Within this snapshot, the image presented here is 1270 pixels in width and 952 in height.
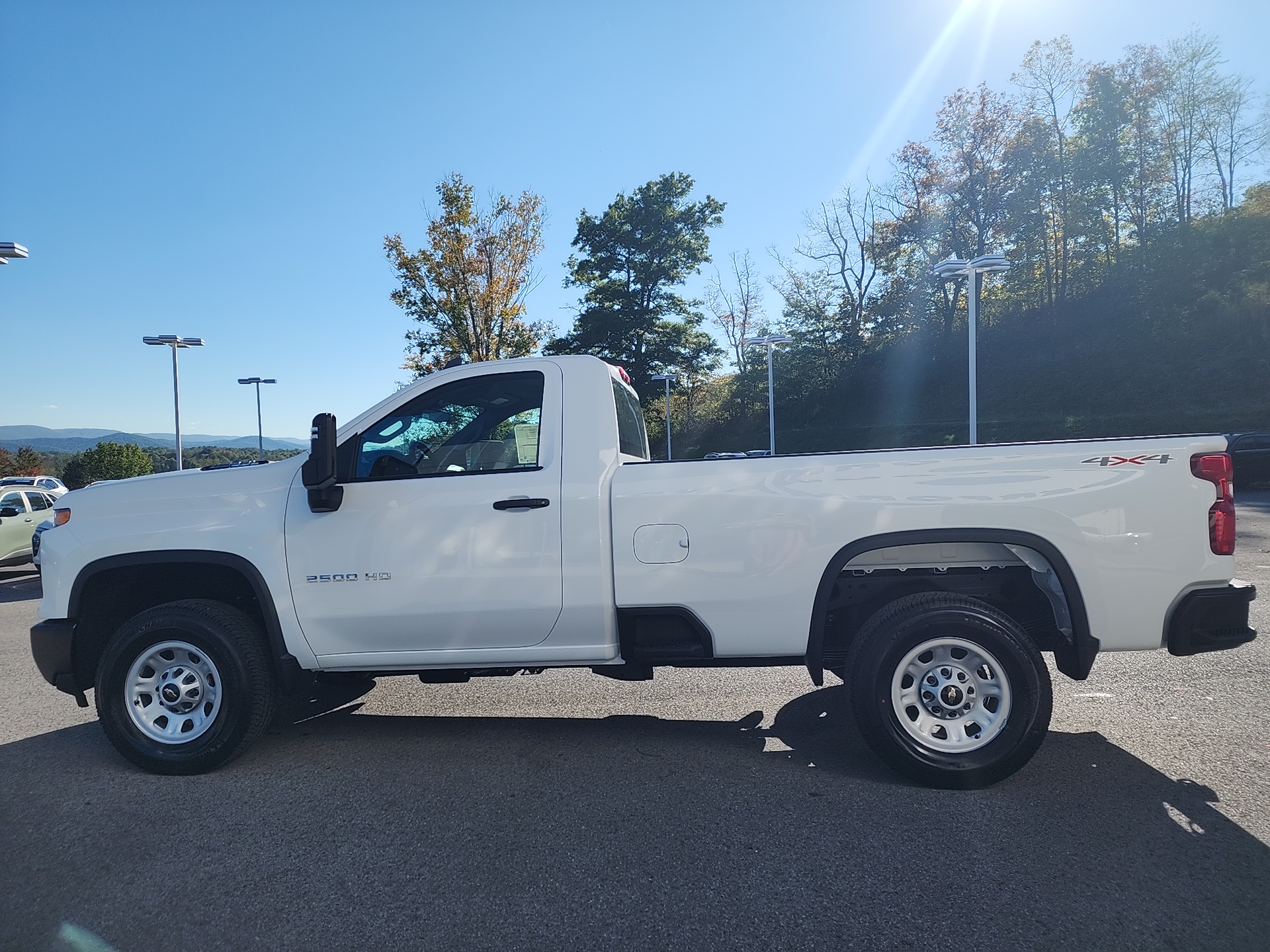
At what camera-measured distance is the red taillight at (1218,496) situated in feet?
11.9

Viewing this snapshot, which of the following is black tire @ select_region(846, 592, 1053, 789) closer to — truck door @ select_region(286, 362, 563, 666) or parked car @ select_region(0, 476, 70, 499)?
truck door @ select_region(286, 362, 563, 666)

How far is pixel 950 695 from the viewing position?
376 centimetres

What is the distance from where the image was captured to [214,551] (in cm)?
409

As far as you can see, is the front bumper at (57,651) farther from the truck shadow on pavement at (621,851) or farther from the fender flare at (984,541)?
the fender flare at (984,541)

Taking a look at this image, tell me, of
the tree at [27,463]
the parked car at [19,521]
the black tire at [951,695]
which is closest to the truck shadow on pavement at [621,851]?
the black tire at [951,695]

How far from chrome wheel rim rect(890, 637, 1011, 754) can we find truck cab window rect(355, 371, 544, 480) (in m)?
2.15

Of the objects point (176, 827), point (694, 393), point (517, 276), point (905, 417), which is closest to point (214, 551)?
point (176, 827)

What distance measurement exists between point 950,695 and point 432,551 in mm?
2643

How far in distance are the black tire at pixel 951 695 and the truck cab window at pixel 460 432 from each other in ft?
6.48

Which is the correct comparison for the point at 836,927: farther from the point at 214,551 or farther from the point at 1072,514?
the point at 214,551

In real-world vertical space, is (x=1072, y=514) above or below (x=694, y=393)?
below

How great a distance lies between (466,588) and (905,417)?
37.0 meters

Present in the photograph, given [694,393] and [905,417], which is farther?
[694,393]

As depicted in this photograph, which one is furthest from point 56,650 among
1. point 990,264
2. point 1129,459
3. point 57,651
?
point 990,264
